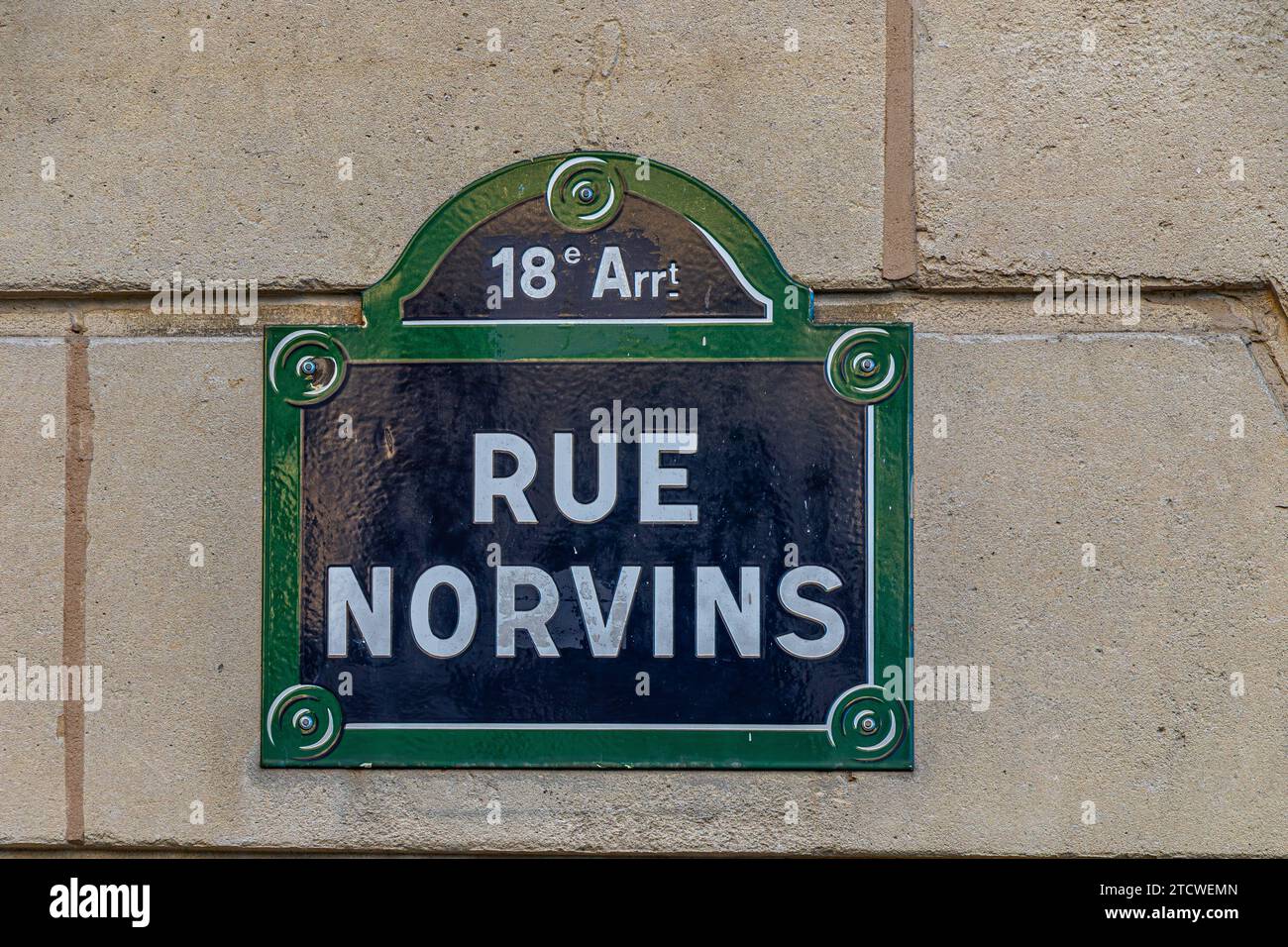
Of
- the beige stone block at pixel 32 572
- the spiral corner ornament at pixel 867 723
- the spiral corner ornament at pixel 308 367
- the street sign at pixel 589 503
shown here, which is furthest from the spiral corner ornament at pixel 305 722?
the spiral corner ornament at pixel 867 723

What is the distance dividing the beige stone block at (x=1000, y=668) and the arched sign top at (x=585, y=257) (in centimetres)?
44

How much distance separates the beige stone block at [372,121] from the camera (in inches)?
89.7

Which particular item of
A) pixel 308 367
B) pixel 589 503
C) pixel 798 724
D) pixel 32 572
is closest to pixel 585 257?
pixel 589 503

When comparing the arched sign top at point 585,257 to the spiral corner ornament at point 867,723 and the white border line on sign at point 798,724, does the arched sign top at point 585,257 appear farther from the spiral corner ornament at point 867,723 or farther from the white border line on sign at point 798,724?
the spiral corner ornament at point 867,723

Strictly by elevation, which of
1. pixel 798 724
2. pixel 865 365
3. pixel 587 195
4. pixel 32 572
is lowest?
pixel 798 724

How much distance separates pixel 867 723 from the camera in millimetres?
2221

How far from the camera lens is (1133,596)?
2217 mm

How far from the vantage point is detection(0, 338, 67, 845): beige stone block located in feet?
7.51

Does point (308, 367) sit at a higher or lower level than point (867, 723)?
higher

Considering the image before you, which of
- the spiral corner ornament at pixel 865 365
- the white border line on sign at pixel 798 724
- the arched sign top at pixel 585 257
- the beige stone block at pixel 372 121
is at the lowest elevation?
the white border line on sign at pixel 798 724

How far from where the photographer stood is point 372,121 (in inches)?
91.1

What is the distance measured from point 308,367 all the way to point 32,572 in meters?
0.75

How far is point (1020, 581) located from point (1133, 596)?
0.77 feet

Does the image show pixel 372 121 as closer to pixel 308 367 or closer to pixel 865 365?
pixel 308 367
